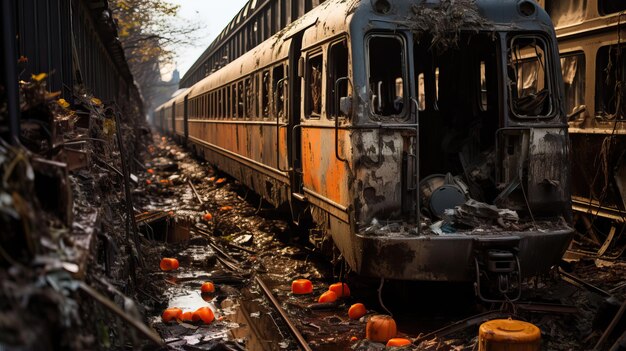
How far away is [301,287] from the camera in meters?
8.02

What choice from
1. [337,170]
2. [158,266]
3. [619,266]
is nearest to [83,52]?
[158,266]

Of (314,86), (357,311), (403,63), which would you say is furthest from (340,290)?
(403,63)

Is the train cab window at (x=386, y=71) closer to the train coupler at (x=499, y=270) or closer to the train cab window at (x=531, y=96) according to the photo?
the train cab window at (x=531, y=96)

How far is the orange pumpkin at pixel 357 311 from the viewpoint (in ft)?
22.5

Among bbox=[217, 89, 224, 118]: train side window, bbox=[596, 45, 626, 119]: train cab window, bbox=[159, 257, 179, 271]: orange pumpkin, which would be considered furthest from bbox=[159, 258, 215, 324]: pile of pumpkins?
bbox=[217, 89, 224, 118]: train side window

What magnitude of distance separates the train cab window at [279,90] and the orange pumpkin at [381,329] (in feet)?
14.7

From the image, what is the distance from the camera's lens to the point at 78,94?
8.27 metres

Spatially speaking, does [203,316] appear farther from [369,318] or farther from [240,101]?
[240,101]

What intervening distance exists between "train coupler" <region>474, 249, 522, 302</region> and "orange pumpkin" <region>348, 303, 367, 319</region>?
129cm

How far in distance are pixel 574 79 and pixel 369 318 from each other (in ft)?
19.3

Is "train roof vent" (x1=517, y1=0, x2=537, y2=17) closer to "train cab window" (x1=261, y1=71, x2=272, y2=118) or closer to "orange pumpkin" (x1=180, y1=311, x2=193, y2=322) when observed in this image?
"orange pumpkin" (x1=180, y1=311, x2=193, y2=322)

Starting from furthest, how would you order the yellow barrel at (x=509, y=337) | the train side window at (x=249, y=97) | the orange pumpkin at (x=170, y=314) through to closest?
the train side window at (x=249, y=97) < the orange pumpkin at (x=170, y=314) < the yellow barrel at (x=509, y=337)

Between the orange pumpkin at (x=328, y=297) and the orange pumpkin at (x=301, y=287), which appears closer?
the orange pumpkin at (x=328, y=297)

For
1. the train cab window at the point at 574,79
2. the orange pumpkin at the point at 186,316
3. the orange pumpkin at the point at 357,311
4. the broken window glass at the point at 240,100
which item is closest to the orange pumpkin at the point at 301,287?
the orange pumpkin at the point at 357,311
